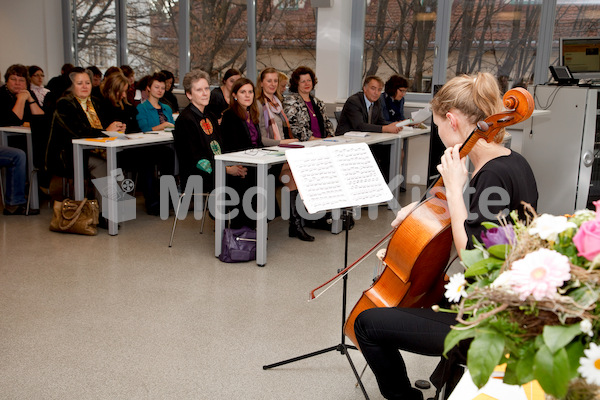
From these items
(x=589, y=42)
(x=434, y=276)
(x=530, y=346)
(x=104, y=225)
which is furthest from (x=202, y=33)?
(x=530, y=346)

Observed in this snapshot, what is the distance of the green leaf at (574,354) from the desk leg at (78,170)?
450 centimetres

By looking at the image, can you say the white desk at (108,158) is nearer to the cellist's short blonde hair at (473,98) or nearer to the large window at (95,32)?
the cellist's short blonde hair at (473,98)

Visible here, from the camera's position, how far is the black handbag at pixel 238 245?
4.20m

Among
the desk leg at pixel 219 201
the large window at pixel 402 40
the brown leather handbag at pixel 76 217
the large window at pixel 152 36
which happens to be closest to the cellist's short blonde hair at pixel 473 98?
the desk leg at pixel 219 201

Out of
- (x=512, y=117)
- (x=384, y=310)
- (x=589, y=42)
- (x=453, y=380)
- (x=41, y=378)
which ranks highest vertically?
(x=589, y=42)

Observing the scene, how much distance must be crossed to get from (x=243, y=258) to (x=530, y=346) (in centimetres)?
344

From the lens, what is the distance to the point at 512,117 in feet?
5.91

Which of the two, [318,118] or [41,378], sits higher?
[318,118]

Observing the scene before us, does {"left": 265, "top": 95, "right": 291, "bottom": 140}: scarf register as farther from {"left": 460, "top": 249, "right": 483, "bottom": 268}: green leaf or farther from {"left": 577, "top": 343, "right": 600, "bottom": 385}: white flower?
{"left": 577, "top": 343, "right": 600, "bottom": 385}: white flower

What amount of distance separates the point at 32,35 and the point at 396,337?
863 cm

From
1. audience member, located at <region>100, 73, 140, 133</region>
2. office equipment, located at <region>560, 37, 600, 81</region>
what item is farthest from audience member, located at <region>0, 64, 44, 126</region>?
office equipment, located at <region>560, 37, 600, 81</region>

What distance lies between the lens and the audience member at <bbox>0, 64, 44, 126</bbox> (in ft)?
18.4

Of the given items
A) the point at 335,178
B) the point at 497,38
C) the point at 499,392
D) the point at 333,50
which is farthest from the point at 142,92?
the point at 499,392

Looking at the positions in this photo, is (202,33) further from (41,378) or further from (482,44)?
(41,378)
